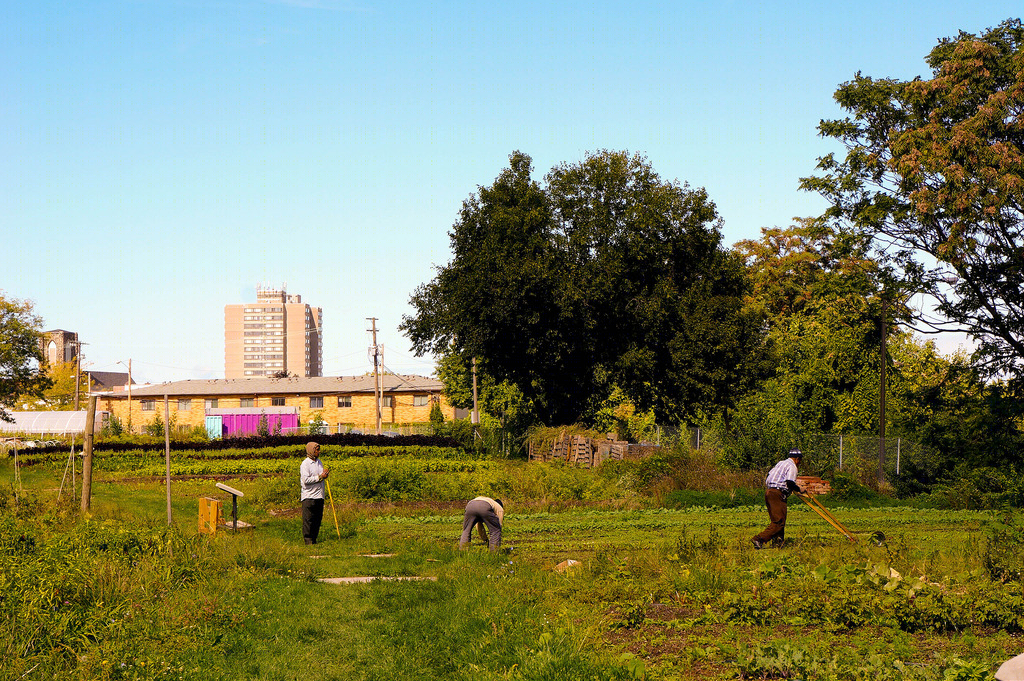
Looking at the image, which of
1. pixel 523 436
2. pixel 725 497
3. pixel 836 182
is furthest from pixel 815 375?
pixel 725 497

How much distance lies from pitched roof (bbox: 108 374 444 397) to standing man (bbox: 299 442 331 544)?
67.3 metres

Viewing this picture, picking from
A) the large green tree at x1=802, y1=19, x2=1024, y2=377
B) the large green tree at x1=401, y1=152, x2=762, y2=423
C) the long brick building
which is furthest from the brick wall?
the large green tree at x1=802, y1=19, x2=1024, y2=377

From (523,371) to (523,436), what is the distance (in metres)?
4.79

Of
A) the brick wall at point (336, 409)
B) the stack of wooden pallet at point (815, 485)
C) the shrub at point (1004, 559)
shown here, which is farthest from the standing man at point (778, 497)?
the brick wall at point (336, 409)

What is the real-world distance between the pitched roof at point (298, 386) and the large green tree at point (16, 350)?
1002 inches

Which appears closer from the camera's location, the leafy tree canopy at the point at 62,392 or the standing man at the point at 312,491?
the standing man at the point at 312,491

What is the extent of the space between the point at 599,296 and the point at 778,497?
2887 centimetres

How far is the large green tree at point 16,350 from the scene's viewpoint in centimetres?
5438

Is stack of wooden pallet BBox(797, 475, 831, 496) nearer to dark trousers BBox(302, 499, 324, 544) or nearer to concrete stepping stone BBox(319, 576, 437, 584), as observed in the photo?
dark trousers BBox(302, 499, 324, 544)

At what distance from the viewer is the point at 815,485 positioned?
88.2 feet

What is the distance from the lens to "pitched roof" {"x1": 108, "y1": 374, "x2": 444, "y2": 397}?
83.6m

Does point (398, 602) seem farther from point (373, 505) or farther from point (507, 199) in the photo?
point (507, 199)

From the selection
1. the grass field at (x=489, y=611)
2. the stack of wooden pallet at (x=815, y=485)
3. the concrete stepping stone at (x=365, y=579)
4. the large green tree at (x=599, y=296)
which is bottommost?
the stack of wooden pallet at (x=815, y=485)

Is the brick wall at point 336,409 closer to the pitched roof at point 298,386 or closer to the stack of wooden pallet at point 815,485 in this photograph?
the pitched roof at point 298,386
